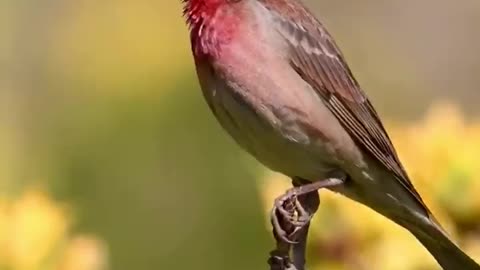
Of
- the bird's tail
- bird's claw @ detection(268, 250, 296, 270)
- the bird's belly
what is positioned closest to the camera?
bird's claw @ detection(268, 250, 296, 270)

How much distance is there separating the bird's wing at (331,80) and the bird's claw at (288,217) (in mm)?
387

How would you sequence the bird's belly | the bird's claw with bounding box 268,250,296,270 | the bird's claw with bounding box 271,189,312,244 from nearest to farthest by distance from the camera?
the bird's claw with bounding box 268,250,296,270
the bird's claw with bounding box 271,189,312,244
the bird's belly

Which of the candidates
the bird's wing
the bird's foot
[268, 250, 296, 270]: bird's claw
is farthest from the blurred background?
[268, 250, 296, 270]: bird's claw

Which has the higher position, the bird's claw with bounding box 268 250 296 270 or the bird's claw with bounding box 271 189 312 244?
the bird's claw with bounding box 271 189 312 244

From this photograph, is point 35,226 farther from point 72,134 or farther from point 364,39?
point 364,39

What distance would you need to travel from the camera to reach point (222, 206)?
5293 mm

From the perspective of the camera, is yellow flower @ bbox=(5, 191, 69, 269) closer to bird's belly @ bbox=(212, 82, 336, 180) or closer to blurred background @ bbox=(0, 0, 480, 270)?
blurred background @ bbox=(0, 0, 480, 270)

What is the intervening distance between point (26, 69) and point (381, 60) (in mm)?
1598

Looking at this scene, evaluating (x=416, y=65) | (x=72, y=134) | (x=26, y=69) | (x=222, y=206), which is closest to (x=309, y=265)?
(x=222, y=206)

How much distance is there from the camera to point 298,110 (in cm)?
397

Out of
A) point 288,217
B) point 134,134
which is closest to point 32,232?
point 288,217

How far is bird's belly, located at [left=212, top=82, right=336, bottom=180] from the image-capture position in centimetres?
389

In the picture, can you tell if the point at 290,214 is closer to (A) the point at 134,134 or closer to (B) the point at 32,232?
(B) the point at 32,232

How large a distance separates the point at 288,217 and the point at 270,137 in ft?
0.87
